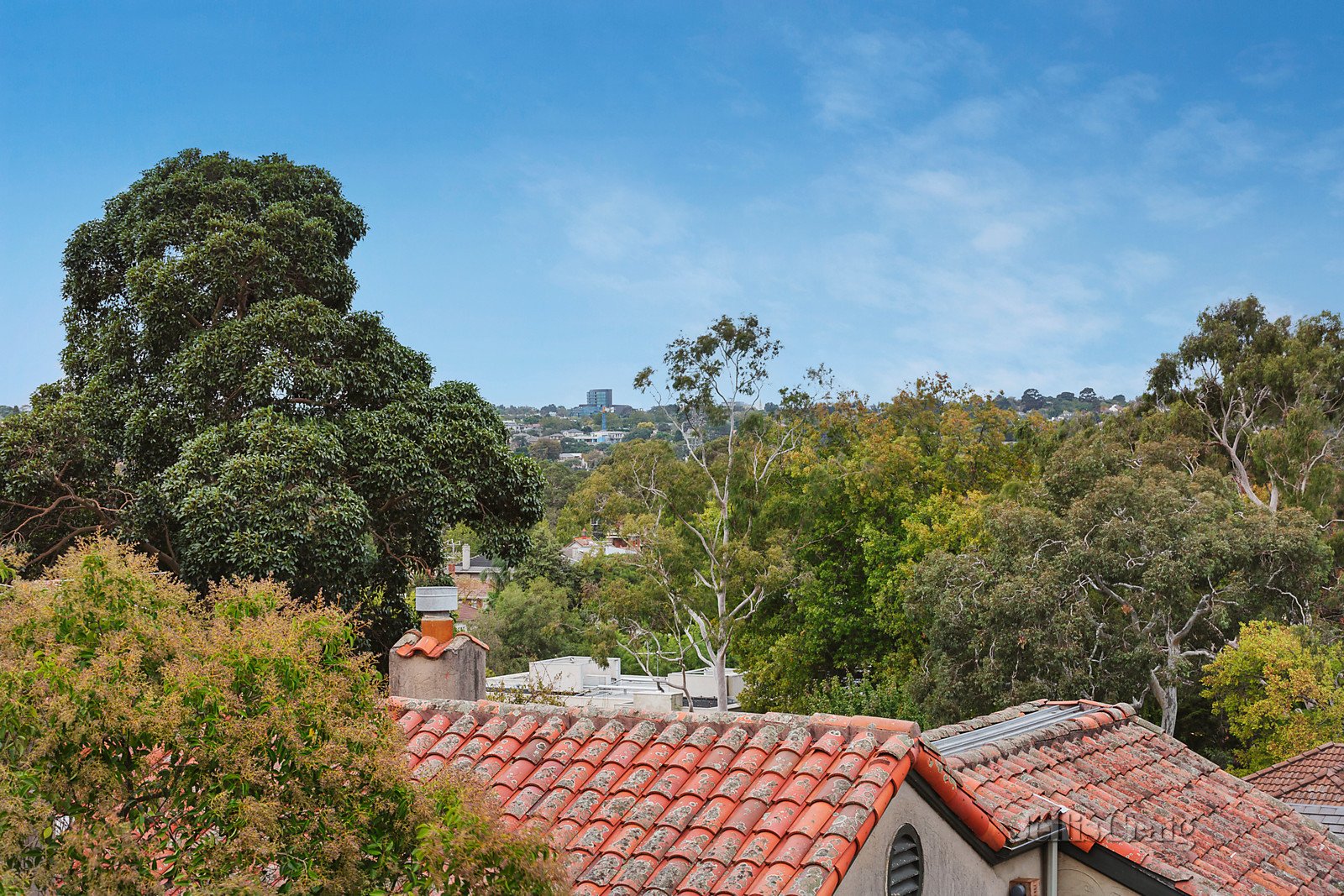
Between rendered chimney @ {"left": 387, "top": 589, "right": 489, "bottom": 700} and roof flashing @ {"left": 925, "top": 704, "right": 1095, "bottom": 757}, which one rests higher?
rendered chimney @ {"left": 387, "top": 589, "right": 489, "bottom": 700}

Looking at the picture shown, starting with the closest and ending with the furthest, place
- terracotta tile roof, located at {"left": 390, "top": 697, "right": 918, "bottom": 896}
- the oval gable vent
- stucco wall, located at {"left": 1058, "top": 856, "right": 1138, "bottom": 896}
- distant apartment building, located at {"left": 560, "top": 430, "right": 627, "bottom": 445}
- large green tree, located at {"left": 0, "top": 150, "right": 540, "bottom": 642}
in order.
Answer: terracotta tile roof, located at {"left": 390, "top": 697, "right": 918, "bottom": 896}, the oval gable vent, stucco wall, located at {"left": 1058, "top": 856, "right": 1138, "bottom": 896}, large green tree, located at {"left": 0, "top": 150, "right": 540, "bottom": 642}, distant apartment building, located at {"left": 560, "top": 430, "right": 627, "bottom": 445}

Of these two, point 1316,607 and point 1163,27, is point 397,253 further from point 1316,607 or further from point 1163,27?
point 1163,27

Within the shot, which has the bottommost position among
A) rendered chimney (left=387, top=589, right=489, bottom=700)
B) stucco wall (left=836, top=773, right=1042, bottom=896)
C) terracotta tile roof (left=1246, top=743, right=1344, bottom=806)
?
terracotta tile roof (left=1246, top=743, right=1344, bottom=806)

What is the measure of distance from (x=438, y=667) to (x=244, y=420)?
31.2 ft

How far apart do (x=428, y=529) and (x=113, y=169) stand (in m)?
11.2

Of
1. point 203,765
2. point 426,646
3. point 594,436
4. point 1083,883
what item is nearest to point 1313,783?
point 1083,883

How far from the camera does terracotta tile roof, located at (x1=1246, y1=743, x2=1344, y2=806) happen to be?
14.7 meters

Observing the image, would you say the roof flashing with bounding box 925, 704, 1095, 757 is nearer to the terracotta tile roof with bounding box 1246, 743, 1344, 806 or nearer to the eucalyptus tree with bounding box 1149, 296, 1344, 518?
the terracotta tile roof with bounding box 1246, 743, 1344, 806

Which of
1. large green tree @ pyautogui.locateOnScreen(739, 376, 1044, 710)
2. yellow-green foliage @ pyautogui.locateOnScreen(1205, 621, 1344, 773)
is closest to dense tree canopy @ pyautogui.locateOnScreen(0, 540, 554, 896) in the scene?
yellow-green foliage @ pyautogui.locateOnScreen(1205, 621, 1344, 773)

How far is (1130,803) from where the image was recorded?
26.1 ft

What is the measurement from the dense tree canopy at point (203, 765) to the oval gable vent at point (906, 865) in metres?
2.09

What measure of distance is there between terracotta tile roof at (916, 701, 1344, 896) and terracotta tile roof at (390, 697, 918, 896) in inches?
19.4

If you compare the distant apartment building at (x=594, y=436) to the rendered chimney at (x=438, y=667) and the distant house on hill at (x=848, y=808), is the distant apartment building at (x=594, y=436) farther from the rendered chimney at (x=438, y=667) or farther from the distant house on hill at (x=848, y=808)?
the distant house on hill at (x=848, y=808)

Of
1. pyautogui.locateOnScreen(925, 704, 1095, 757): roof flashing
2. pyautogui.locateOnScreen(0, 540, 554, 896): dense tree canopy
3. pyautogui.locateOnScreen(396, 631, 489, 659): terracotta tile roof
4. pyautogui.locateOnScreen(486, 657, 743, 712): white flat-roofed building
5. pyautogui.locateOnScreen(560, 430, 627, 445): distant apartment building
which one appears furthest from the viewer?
pyautogui.locateOnScreen(560, 430, 627, 445): distant apartment building
